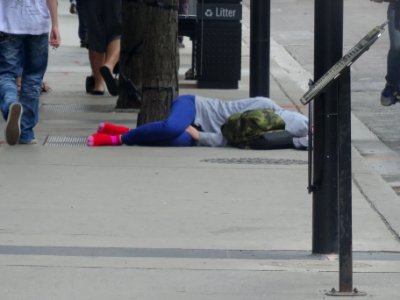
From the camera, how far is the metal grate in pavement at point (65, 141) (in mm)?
9969

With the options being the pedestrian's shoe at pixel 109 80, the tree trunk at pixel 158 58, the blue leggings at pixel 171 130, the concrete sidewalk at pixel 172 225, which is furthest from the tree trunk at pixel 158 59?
the pedestrian's shoe at pixel 109 80

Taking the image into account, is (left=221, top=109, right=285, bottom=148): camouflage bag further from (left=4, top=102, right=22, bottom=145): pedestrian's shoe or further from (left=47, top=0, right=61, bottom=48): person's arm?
(left=4, top=102, right=22, bottom=145): pedestrian's shoe

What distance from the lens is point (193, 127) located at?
9.88 m

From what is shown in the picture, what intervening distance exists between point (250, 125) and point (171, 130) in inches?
25.9

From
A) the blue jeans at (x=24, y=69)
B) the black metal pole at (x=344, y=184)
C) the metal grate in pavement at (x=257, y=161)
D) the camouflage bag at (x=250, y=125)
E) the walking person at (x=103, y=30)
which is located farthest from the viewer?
the walking person at (x=103, y=30)

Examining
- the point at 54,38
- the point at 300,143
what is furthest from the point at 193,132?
the point at 54,38

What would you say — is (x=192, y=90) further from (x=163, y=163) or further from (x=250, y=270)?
(x=250, y=270)

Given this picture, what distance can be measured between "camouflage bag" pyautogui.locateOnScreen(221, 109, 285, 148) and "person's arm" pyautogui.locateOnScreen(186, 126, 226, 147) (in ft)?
0.51

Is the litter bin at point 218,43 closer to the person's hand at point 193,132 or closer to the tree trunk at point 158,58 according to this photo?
the tree trunk at point 158,58

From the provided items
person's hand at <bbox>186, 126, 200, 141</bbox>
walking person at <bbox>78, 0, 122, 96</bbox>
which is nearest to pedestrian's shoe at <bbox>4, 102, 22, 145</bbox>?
person's hand at <bbox>186, 126, 200, 141</bbox>

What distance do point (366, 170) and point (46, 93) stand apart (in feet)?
18.3

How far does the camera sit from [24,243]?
6559mm

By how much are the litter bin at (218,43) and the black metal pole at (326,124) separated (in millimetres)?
7494

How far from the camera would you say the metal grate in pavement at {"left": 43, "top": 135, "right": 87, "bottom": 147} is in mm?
9969
